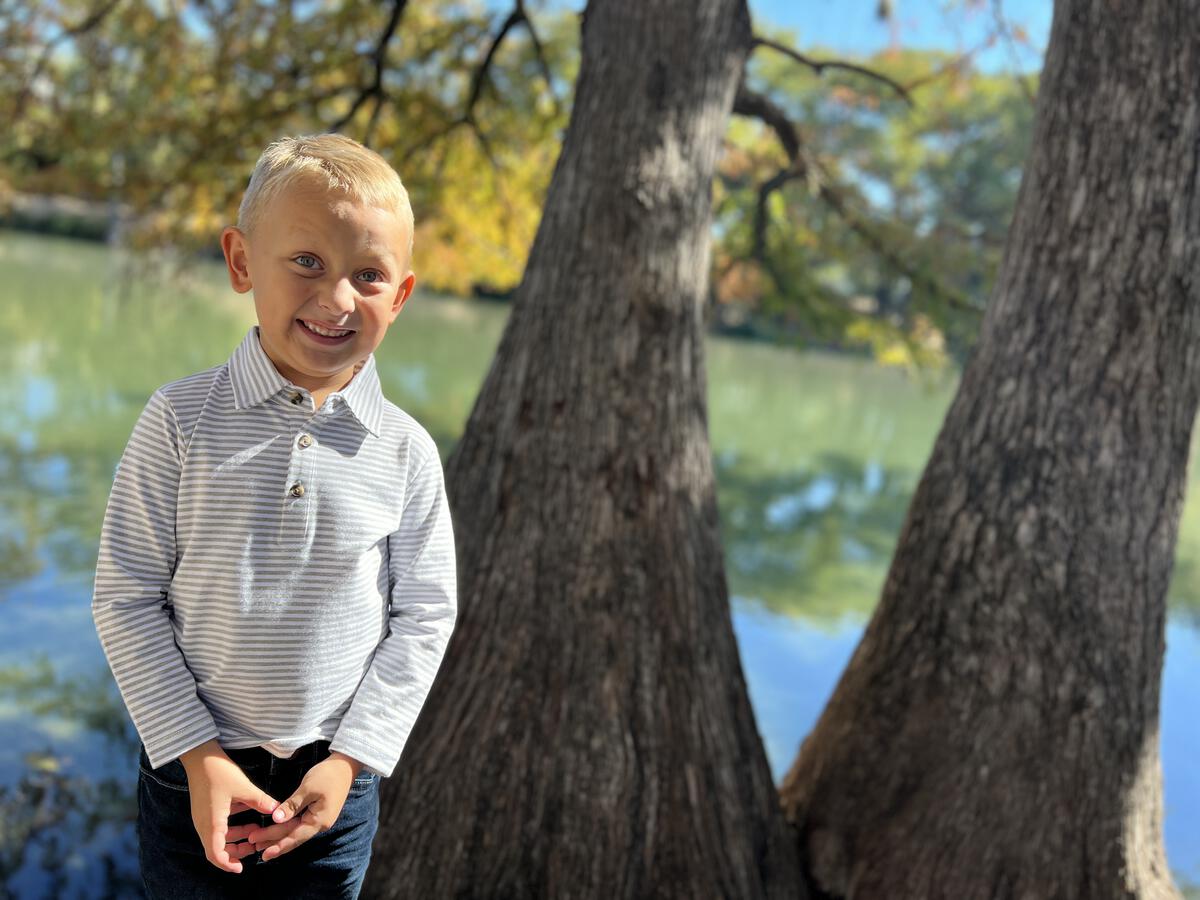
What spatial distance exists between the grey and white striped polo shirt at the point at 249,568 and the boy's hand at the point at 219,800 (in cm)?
3

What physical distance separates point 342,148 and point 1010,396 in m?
2.28

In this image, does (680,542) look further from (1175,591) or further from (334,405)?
(1175,591)

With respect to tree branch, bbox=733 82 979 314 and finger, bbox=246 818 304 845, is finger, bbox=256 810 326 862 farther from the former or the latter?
tree branch, bbox=733 82 979 314

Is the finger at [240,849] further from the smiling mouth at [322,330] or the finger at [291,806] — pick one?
the smiling mouth at [322,330]

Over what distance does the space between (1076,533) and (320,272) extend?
2.37 meters

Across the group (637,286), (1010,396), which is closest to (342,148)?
(637,286)

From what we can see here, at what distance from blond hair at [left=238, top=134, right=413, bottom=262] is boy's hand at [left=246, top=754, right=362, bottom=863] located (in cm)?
81

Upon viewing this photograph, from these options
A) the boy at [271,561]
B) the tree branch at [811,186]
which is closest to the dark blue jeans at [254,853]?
the boy at [271,561]

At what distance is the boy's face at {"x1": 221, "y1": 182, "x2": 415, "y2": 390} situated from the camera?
151 cm

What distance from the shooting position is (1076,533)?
9.92 ft

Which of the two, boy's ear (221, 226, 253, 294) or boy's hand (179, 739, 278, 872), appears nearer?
boy's hand (179, 739, 278, 872)

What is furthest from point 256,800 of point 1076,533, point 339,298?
point 1076,533

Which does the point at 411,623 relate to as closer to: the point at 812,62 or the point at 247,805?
the point at 247,805

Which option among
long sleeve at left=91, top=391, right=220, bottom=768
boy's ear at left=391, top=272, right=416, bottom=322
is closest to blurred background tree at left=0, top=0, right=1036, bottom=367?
boy's ear at left=391, top=272, right=416, bottom=322
